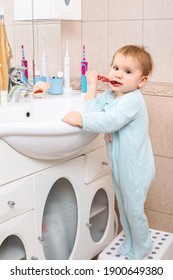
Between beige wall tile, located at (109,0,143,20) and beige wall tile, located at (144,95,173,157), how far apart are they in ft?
1.39

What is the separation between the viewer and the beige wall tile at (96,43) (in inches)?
87.4

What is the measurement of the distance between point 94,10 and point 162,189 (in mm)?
1041

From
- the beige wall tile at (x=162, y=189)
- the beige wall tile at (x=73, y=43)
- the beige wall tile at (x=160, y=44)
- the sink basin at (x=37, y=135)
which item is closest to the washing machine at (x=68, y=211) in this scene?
the sink basin at (x=37, y=135)

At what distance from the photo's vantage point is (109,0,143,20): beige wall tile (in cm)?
207

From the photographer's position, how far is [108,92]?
63.3 inches

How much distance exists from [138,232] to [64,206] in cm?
33

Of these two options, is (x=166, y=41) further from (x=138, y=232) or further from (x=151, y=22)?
(x=138, y=232)

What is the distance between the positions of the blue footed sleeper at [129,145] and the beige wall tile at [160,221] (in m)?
0.59

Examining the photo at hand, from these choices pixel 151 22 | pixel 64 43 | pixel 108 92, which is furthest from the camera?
pixel 64 43

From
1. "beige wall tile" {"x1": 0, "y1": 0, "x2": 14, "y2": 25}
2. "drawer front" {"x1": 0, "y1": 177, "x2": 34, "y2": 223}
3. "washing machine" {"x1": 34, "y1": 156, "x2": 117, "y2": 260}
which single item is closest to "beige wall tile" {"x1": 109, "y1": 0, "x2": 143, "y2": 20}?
"beige wall tile" {"x1": 0, "y1": 0, "x2": 14, "y2": 25}

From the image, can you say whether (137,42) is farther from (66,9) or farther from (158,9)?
(66,9)

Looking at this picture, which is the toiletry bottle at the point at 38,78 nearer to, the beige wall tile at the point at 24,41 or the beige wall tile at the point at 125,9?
the beige wall tile at the point at 24,41

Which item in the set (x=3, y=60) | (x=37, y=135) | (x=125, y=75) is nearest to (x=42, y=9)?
(x=3, y=60)
